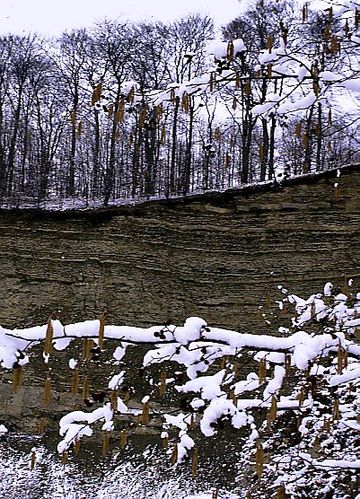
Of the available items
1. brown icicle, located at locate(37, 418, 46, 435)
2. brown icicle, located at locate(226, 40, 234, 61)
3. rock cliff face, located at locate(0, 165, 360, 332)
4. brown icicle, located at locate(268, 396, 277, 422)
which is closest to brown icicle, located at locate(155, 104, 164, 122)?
brown icicle, located at locate(226, 40, 234, 61)

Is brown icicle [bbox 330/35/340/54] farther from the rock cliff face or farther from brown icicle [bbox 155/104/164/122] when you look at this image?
the rock cliff face

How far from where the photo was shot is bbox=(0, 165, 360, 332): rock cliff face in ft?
37.6

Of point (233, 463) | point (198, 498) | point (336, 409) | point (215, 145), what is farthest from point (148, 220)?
point (336, 409)

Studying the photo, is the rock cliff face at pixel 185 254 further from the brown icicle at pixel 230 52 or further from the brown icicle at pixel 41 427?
the brown icicle at pixel 230 52

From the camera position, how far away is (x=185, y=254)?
1191 centimetres

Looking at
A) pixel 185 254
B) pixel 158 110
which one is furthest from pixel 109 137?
pixel 158 110

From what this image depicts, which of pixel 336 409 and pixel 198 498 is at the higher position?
pixel 336 409

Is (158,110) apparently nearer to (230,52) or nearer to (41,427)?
(230,52)

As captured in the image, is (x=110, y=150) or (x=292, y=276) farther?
(x=110, y=150)

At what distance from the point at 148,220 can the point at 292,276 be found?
293cm

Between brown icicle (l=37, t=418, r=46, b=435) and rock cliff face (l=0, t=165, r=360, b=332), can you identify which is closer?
brown icicle (l=37, t=418, r=46, b=435)

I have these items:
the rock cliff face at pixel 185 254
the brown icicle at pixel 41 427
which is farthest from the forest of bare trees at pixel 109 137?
the brown icicle at pixel 41 427

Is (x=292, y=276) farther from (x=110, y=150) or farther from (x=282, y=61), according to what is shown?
(x=282, y=61)

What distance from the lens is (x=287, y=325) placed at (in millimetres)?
11102
